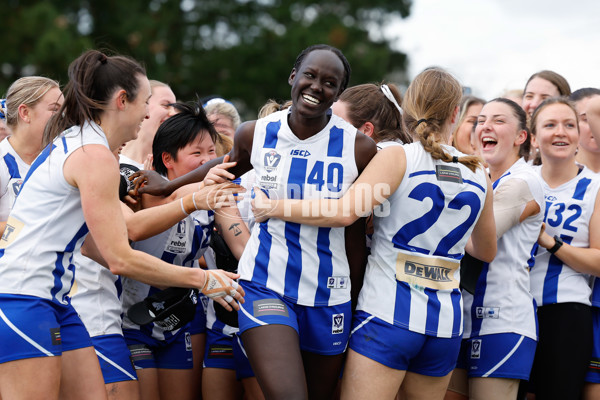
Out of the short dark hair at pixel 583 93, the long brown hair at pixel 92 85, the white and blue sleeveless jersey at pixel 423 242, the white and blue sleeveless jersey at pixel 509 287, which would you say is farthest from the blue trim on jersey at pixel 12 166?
the short dark hair at pixel 583 93

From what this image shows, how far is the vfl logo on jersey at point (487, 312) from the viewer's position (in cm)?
431

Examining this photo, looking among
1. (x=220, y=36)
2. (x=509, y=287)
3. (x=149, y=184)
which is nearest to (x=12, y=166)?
(x=149, y=184)

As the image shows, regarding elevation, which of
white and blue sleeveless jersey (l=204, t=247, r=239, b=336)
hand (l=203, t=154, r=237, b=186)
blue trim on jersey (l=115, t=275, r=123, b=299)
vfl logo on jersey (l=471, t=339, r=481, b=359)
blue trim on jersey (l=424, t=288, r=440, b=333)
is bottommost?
white and blue sleeveless jersey (l=204, t=247, r=239, b=336)

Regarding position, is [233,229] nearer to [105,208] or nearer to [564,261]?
[105,208]

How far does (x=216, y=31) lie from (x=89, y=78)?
2141 centimetres

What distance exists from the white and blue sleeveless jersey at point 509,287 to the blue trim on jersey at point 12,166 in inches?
121

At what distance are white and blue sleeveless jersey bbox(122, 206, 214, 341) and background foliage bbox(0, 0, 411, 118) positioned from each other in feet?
53.8

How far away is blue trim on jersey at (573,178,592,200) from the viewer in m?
4.73

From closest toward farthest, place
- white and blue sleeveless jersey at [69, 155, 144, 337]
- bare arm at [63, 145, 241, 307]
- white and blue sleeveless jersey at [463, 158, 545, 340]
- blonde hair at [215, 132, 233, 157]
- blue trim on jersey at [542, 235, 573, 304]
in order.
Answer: bare arm at [63, 145, 241, 307] → white and blue sleeveless jersey at [69, 155, 144, 337] → white and blue sleeveless jersey at [463, 158, 545, 340] → blue trim on jersey at [542, 235, 573, 304] → blonde hair at [215, 132, 233, 157]

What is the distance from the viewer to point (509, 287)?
432 centimetres

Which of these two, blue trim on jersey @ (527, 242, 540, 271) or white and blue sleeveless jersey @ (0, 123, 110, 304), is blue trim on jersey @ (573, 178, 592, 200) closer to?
blue trim on jersey @ (527, 242, 540, 271)

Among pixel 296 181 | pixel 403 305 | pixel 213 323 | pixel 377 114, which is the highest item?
pixel 377 114

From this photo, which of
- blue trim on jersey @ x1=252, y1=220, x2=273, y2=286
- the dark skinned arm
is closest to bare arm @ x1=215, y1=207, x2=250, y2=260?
the dark skinned arm

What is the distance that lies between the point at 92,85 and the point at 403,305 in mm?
1969
